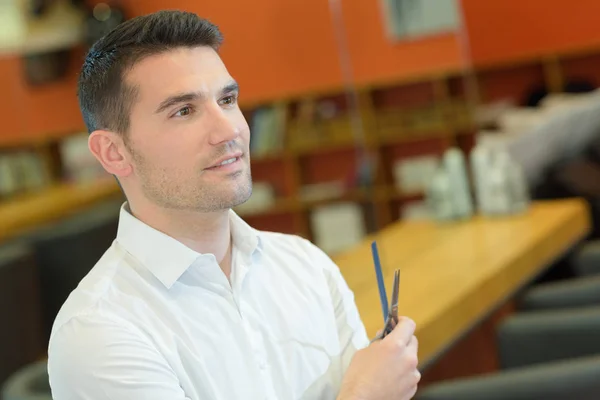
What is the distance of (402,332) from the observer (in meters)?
1.61

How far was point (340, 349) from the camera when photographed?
1787 mm

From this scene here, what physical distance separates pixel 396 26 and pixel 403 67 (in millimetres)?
335

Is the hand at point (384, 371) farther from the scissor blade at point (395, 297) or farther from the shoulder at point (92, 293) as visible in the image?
the shoulder at point (92, 293)

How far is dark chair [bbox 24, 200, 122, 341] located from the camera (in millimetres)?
3756

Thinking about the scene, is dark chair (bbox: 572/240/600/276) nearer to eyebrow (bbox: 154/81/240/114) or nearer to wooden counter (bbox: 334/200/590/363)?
wooden counter (bbox: 334/200/590/363)

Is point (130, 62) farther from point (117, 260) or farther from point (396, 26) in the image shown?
point (396, 26)

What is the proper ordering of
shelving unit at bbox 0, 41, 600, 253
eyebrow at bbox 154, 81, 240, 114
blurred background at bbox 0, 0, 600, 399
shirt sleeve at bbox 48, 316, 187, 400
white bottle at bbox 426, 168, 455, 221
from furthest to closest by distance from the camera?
1. white bottle at bbox 426, 168, 455, 221
2. shelving unit at bbox 0, 41, 600, 253
3. blurred background at bbox 0, 0, 600, 399
4. eyebrow at bbox 154, 81, 240, 114
5. shirt sleeve at bbox 48, 316, 187, 400

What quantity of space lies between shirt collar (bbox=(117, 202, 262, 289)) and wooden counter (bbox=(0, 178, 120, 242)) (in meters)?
2.87

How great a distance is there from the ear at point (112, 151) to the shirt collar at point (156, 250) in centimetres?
8

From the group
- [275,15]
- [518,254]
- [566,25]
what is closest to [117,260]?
[275,15]

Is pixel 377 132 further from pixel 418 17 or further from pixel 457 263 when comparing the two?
pixel 457 263

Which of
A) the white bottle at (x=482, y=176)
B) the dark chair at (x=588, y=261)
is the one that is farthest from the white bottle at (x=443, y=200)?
the dark chair at (x=588, y=261)

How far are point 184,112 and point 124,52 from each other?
0.13 meters

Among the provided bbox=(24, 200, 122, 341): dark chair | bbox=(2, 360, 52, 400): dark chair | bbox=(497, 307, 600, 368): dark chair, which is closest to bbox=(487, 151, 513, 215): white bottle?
bbox=(497, 307, 600, 368): dark chair
